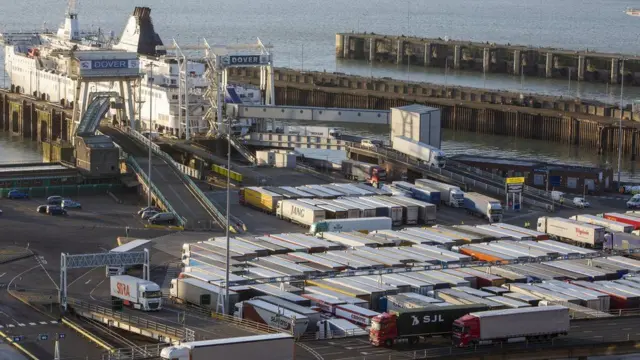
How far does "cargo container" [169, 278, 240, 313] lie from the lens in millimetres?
41031

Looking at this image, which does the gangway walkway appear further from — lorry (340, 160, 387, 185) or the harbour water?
the harbour water

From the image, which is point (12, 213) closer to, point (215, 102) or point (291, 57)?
point (215, 102)

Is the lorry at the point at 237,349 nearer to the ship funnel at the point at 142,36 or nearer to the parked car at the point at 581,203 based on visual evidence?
the parked car at the point at 581,203

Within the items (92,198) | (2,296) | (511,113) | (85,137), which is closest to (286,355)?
(2,296)

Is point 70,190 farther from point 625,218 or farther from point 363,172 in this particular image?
point 625,218

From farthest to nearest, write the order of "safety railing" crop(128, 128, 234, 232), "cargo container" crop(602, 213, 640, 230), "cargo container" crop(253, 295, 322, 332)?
"safety railing" crop(128, 128, 234, 232), "cargo container" crop(602, 213, 640, 230), "cargo container" crop(253, 295, 322, 332)

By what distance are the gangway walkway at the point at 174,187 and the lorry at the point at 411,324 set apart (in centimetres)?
1808

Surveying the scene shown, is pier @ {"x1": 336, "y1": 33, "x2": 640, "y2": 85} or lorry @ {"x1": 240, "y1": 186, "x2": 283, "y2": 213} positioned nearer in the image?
lorry @ {"x1": 240, "y1": 186, "x2": 283, "y2": 213}

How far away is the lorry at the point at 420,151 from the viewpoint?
6506 cm

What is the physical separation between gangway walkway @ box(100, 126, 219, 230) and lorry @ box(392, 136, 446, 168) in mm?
11158

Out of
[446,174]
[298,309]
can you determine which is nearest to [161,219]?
[446,174]

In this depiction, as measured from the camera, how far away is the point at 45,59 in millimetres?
90875

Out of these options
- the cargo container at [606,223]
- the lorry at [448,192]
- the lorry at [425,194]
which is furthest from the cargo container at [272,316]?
the lorry at [448,192]

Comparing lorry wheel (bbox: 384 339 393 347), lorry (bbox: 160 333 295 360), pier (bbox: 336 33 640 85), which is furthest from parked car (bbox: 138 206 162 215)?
pier (bbox: 336 33 640 85)
